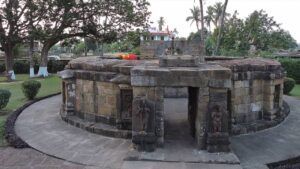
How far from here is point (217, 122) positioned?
22.6ft

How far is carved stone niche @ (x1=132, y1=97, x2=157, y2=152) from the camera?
6.97 m

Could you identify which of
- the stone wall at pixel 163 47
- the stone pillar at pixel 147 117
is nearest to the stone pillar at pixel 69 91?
the stone pillar at pixel 147 117

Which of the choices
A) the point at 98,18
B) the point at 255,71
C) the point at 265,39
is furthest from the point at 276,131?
the point at 265,39

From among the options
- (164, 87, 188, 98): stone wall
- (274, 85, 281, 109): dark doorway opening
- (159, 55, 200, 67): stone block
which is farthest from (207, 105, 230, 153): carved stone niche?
(164, 87, 188, 98): stone wall

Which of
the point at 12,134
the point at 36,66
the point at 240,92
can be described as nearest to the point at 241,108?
the point at 240,92

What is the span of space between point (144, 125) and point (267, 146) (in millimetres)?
2972

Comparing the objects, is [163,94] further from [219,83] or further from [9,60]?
[9,60]

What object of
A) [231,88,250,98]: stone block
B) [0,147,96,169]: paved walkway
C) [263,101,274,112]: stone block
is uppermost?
[231,88,250,98]: stone block

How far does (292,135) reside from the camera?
8648mm

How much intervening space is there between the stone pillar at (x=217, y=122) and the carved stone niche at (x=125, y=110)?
222 cm

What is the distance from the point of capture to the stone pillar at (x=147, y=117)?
22.9 ft

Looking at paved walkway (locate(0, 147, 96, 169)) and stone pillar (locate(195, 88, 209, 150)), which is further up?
stone pillar (locate(195, 88, 209, 150))

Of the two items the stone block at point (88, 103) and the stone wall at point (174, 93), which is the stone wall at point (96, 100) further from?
the stone wall at point (174, 93)

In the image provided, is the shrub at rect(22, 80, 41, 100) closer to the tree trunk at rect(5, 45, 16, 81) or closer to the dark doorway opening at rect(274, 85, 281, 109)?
the dark doorway opening at rect(274, 85, 281, 109)
